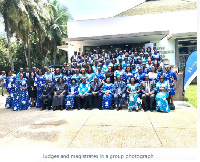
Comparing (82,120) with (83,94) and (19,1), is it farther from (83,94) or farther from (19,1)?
(19,1)

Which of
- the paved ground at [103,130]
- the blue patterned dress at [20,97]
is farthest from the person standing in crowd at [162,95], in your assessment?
the blue patterned dress at [20,97]

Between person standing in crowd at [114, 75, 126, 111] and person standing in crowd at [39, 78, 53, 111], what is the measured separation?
272 cm

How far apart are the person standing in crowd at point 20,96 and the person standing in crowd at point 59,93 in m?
1.27

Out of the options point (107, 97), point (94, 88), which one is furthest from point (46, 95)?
point (107, 97)

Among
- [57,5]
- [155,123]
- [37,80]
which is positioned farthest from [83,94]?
[57,5]

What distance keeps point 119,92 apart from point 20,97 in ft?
13.7

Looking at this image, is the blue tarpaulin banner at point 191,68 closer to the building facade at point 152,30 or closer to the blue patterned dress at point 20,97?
the blue patterned dress at point 20,97

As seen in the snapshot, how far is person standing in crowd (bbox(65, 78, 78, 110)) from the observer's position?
22.6 ft

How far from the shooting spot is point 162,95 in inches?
240

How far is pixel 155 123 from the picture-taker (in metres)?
4.79

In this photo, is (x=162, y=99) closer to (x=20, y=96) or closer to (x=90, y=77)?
(x=90, y=77)

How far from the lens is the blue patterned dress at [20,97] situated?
7.19 meters

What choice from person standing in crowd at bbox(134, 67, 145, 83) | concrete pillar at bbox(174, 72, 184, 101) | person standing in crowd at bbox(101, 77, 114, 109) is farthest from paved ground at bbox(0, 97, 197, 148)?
concrete pillar at bbox(174, 72, 184, 101)

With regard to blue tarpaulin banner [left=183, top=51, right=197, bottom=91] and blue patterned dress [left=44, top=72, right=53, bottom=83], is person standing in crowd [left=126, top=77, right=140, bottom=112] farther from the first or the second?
blue patterned dress [left=44, top=72, right=53, bottom=83]
